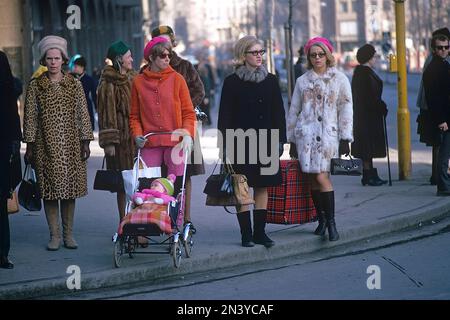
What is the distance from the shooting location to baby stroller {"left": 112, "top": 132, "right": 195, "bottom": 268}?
30.8 ft

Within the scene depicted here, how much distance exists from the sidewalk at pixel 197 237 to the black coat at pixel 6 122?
800 millimetres

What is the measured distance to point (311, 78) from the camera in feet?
35.4

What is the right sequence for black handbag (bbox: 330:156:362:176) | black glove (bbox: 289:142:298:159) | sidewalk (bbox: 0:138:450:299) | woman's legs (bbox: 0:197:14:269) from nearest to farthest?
sidewalk (bbox: 0:138:450:299)
woman's legs (bbox: 0:197:14:269)
black handbag (bbox: 330:156:362:176)
black glove (bbox: 289:142:298:159)

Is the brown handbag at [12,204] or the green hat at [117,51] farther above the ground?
the green hat at [117,51]

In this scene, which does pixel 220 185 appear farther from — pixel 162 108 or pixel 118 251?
pixel 118 251

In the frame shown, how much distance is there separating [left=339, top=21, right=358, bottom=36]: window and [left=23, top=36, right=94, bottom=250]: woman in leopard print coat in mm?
159534

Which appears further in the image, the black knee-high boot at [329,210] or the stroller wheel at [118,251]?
the black knee-high boot at [329,210]

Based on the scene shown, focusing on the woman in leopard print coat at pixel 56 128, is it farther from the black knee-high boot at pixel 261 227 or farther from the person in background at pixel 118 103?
the black knee-high boot at pixel 261 227

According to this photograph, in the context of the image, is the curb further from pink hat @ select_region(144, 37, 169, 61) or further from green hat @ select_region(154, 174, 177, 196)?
pink hat @ select_region(144, 37, 169, 61)

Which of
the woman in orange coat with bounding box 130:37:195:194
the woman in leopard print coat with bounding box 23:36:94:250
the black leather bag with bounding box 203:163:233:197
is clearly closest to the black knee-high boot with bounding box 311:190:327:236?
the black leather bag with bounding box 203:163:233:197

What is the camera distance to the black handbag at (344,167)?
35.6 feet

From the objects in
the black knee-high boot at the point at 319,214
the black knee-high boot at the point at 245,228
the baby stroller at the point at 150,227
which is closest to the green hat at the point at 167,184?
the baby stroller at the point at 150,227

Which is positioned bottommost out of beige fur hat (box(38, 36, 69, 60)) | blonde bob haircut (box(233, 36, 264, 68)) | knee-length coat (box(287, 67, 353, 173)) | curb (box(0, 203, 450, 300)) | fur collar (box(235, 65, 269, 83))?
curb (box(0, 203, 450, 300))

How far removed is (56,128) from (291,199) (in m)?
2.28
